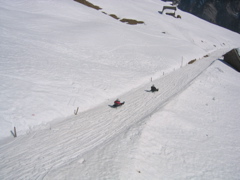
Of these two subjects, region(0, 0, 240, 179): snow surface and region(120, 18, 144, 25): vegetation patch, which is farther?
region(120, 18, 144, 25): vegetation patch

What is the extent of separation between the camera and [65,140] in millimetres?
8602

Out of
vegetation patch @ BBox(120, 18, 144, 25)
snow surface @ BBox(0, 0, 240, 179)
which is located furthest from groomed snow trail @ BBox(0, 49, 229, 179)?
vegetation patch @ BBox(120, 18, 144, 25)

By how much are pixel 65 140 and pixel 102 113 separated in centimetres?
360

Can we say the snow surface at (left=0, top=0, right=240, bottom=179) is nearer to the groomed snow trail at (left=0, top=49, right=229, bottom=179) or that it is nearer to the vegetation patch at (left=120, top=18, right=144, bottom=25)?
the groomed snow trail at (left=0, top=49, right=229, bottom=179)

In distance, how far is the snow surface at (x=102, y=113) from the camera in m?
6.81

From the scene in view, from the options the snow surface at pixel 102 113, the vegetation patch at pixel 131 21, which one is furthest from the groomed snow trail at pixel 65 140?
the vegetation patch at pixel 131 21

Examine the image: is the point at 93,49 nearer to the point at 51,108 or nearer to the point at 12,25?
the point at 12,25

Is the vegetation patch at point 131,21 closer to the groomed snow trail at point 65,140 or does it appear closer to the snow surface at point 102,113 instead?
the snow surface at point 102,113

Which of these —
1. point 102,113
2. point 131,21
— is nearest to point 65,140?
point 102,113

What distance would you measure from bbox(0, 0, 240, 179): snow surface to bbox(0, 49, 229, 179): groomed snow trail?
44 millimetres

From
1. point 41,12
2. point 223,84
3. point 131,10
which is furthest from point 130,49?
point 131,10

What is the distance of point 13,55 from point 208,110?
18787 mm

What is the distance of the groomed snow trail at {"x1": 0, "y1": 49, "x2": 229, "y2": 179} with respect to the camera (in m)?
6.74

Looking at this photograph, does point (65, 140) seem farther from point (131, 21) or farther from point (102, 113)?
point (131, 21)
